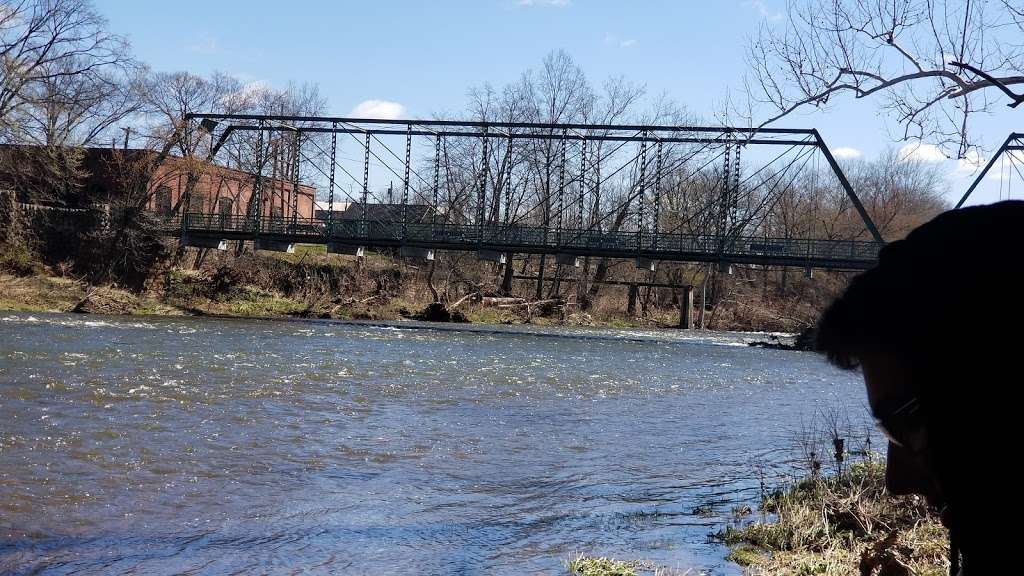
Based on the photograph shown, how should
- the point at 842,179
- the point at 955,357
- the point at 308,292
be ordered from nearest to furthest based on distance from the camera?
1. the point at 955,357
2. the point at 842,179
3. the point at 308,292

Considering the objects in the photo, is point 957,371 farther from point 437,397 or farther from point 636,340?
point 636,340

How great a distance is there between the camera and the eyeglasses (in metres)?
1.39

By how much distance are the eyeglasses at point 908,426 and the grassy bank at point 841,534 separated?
4.07 metres

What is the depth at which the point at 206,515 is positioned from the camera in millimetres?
7336

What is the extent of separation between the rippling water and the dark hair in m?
0.22

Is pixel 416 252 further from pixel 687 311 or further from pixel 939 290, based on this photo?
pixel 939 290

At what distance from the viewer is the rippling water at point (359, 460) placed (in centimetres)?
653

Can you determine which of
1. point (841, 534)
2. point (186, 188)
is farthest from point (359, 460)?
point (186, 188)

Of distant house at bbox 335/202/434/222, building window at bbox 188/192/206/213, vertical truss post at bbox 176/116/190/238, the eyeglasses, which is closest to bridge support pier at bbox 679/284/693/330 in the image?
distant house at bbox 335/202/434/222

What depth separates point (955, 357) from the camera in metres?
1.31

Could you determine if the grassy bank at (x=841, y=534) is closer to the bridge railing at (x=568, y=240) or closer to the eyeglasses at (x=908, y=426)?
the eyeglasses at (x=908, y=426)

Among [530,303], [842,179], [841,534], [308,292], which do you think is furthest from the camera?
[530,303]

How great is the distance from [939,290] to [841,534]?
226 inches

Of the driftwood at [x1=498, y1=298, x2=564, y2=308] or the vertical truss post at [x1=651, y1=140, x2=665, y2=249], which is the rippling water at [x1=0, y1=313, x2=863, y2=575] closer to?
the vertical truss post at [x1=651, y1=140, x2=665, y2=249]
